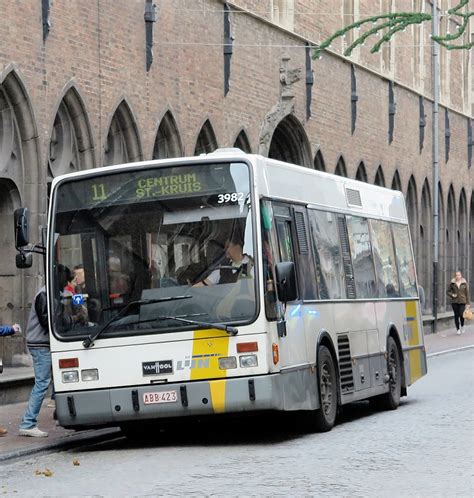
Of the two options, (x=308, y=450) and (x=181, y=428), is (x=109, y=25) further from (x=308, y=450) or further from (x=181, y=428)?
(x=308, y=450)

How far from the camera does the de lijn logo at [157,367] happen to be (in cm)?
1348

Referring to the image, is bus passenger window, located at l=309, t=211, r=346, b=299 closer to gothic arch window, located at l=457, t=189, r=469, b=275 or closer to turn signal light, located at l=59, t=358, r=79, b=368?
turn signal light, located at l=59, t=358, r=79, b=368

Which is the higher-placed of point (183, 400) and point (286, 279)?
point (286, 279)

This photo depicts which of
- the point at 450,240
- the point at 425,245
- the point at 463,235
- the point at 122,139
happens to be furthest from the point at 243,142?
the point at 463,235

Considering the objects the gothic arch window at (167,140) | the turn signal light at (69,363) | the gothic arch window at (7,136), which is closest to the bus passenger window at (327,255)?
the turn signal light at (69,363)

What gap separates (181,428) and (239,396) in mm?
2996

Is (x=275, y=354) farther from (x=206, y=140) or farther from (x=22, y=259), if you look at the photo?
(x=206, y=140)

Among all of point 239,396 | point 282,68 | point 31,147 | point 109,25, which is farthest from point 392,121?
point 239,396

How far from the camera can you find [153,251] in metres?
13.6

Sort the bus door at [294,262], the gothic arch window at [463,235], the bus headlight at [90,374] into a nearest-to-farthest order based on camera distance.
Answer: the bus headlight at [90,374], the bus door at [294,262], the gothic arch window at [463,235]

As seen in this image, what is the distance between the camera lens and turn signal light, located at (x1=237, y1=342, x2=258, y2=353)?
13328 millimetres

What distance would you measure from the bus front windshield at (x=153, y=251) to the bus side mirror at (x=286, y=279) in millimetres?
246

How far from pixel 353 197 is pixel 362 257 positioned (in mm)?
680

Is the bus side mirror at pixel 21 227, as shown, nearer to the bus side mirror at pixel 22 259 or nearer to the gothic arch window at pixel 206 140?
the bus side mirror at pixel 22 259
